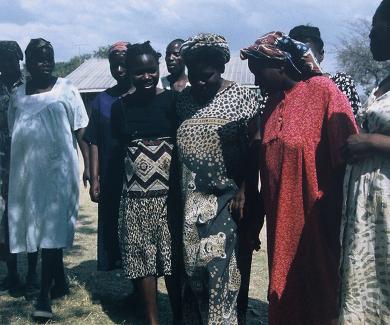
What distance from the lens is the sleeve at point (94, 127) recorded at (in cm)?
470

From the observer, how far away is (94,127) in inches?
186

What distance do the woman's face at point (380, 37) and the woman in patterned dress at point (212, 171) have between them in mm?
989

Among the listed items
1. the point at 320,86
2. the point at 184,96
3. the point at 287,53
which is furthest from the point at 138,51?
the point at 320,86

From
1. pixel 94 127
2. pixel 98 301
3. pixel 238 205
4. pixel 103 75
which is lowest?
pixel 98 301

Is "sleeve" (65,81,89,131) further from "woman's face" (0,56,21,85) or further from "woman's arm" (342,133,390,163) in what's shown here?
"woman's arm" (342,133,390,163)

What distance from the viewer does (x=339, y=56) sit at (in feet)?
118

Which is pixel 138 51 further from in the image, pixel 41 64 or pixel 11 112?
pixel 11 112

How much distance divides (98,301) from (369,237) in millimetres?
2983

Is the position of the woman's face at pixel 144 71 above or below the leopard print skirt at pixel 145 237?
above

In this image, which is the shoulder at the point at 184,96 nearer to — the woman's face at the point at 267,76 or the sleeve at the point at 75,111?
the woman's face at the point at 267,76

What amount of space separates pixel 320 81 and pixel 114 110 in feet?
5.40

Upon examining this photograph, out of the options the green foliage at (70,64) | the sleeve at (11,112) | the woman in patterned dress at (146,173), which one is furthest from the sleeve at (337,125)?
the green foliage at (70,64)

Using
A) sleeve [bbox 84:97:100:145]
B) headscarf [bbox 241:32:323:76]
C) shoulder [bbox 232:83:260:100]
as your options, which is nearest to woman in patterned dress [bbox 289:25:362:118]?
shoulder [bbox 232:83:260:100]

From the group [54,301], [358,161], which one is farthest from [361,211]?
[54,301]
